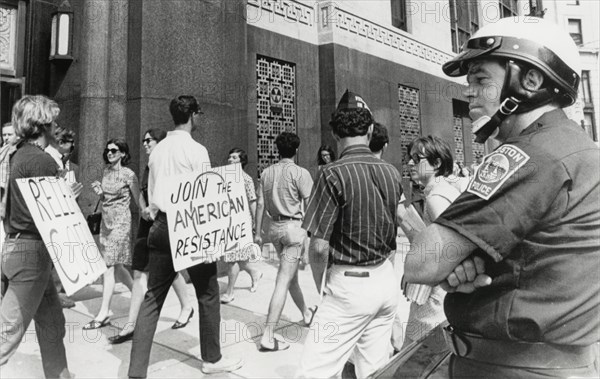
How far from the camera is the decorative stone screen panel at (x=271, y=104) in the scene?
8.85m

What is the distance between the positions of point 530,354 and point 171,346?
11.7ft

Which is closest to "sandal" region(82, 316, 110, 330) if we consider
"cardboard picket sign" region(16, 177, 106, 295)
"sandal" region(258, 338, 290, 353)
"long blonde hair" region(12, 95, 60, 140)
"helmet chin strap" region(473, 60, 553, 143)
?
"cardboard picket sign" region(16, 177, 106, 295)

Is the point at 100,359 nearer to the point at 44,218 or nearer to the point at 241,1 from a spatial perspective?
the point at 44,218

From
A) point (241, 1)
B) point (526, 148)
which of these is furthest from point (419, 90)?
point (526, 148)

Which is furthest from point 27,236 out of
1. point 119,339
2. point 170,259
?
point 119,339

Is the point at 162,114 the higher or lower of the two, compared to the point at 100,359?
higher

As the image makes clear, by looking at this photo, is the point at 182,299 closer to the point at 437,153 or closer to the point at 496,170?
the point at 437,153

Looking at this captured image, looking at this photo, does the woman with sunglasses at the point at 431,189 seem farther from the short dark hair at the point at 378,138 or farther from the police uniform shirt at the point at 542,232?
the police uniform shirt at the point at 542,232

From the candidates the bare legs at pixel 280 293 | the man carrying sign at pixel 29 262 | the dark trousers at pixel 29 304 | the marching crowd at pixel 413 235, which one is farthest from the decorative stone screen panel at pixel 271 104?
the dark trousers at pixel 29 304

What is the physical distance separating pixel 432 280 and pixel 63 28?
7.22 metres

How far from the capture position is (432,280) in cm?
128

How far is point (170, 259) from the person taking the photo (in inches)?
129

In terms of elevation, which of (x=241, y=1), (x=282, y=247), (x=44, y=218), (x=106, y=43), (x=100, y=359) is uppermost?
(x=241, y=1)

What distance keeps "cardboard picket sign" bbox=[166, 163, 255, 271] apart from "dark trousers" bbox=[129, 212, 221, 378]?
0.14 m
